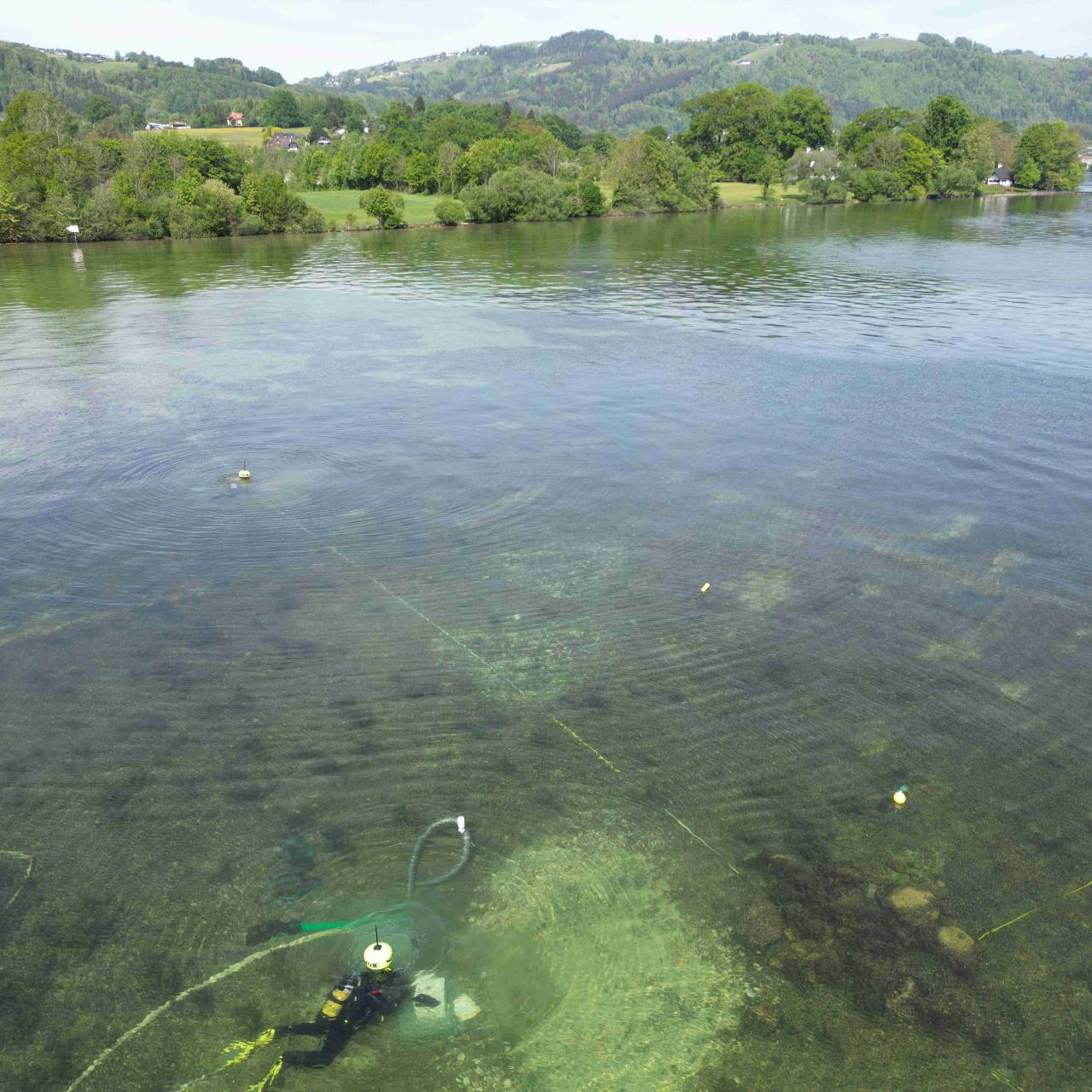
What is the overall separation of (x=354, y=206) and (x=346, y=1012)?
11122 centimetres

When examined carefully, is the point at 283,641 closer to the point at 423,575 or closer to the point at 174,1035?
the point at 423,575

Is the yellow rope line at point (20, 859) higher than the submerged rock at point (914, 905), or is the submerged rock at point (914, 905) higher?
the yellow rope line at point (20, 859)

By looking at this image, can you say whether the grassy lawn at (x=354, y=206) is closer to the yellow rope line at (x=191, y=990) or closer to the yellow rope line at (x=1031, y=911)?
the yellow rope line at (x=191, y=990)

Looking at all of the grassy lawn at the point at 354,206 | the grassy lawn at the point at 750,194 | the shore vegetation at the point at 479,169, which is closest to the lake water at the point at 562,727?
the shore vegetation at the point at 479,169

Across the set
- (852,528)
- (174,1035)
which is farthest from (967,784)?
(174,1035)

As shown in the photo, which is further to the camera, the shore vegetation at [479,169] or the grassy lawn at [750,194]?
the grassy lawn at [750,194]

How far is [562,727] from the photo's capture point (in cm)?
1250

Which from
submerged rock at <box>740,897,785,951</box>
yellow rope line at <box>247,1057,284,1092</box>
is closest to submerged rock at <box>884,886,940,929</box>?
submerged rock at <box>740,897,785,951</box>

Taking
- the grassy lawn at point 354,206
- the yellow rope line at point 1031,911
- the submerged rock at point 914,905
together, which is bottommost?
the yellow rope line at point 1031,911

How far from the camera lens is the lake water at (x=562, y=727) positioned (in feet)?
28.0

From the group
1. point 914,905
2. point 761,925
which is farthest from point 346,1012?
point 914,905

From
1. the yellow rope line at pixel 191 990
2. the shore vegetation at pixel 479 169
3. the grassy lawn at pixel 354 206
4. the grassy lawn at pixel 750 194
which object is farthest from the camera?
the grassy lawn at pixel 750 194

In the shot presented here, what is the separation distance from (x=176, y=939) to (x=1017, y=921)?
8959 mm

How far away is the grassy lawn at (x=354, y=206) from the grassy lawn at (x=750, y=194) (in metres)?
40.5
